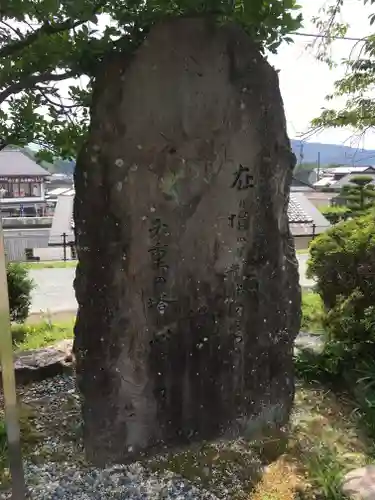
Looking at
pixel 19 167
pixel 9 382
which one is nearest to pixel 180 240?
pixel 9 382

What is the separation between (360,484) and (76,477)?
1.35m

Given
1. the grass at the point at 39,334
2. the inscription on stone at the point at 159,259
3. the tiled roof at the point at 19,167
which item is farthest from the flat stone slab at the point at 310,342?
the tiled roof at the point at 19,167

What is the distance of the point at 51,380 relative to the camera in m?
3.64

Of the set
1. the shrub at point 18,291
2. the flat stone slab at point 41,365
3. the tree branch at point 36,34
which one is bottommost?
the flat stone slab at point 41,365

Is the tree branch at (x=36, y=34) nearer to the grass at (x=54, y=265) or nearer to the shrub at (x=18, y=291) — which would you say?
the shrub at (x=18, y=291)

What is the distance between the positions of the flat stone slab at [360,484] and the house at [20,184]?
4.44 m

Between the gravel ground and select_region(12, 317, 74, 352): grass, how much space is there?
1761 mm

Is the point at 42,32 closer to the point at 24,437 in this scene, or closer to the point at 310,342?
the point at 24,437

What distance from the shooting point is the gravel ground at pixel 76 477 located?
7.55 feet

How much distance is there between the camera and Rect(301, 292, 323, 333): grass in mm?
4225

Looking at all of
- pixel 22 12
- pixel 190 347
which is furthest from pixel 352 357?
pixel 22 12

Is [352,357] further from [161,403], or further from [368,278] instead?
[161,403]

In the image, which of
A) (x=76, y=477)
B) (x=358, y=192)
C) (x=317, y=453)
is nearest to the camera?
(x=76, y=477)

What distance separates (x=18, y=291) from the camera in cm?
504
